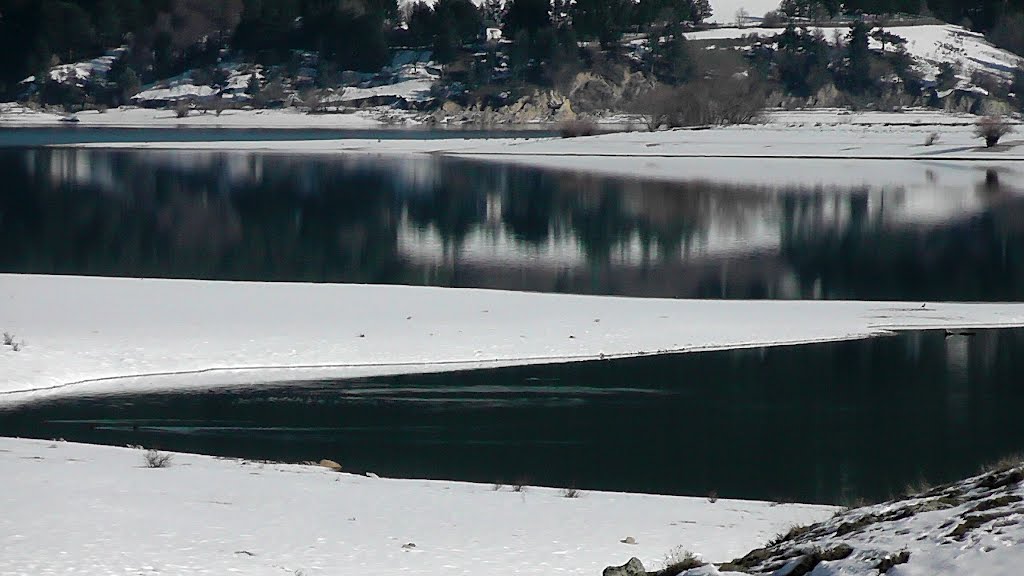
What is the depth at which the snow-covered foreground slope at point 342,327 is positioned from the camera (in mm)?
17469

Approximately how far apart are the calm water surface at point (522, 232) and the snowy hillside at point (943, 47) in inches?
2980

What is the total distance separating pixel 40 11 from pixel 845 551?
131 meters

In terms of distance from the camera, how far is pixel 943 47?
428 ft

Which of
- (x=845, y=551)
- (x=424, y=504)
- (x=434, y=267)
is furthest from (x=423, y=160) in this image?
(x=845, y=551)

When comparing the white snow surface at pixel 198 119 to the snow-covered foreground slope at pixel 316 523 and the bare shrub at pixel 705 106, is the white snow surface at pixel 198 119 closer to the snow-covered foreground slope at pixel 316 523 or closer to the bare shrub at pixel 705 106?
the bare shrub at pixel 705 106

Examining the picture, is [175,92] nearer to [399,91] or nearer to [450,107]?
[399,91]

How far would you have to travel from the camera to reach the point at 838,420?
1591 cm

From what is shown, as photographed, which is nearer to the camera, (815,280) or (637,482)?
(637,482)

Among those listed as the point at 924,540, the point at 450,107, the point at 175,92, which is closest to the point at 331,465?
the point at 924,540

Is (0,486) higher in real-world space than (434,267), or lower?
higher

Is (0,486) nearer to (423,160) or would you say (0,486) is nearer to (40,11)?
(423,160)

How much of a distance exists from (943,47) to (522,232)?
104181 millimetres

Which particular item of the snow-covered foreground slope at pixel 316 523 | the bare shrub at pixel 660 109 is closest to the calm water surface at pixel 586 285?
the snow-covered foreground slope at pixel 316 523

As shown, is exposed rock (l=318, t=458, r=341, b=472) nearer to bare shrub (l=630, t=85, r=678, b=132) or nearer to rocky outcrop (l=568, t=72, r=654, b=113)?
bare shrub (l=630, t=85, r=678, b=132)
